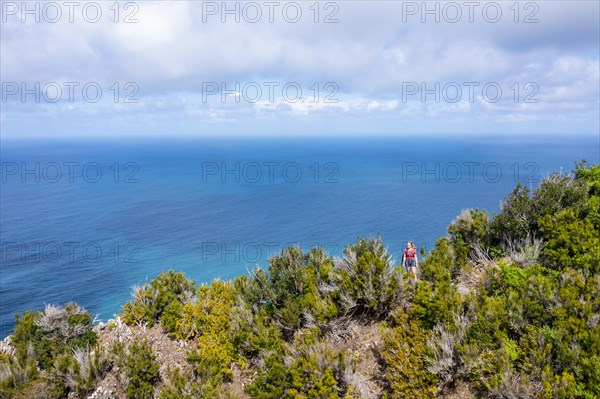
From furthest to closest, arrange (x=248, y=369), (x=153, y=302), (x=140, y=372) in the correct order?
1. (x=153, y=302)
2. (x=248, y=369)
3. (x=140, y=372)

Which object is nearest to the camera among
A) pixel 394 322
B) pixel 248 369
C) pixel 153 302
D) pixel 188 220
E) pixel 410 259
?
pixel 394 322

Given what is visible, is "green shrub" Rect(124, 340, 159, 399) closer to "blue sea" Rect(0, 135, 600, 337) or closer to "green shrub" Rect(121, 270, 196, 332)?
"green shrub" Rect(121, 270, 196, 332)

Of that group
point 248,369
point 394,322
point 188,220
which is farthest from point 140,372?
point 188,220

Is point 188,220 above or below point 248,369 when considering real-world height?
below

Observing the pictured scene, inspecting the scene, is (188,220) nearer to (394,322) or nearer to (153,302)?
(153,302)

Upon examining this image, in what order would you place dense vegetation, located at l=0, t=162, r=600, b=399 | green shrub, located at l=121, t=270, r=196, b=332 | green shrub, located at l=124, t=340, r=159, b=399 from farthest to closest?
green shrub, located at l=121, t=270, r=196, b=332, green shrub, located at l=124, t=340, r=159, b=399, dense vegetation, located at l=0, t=162, r=600, b=399

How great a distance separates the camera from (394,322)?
1392 cm

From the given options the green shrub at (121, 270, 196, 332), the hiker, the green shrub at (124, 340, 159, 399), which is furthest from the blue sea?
the green shrub at (124, 340, 159, 399)

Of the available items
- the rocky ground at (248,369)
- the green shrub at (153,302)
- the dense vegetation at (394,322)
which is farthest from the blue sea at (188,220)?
the green shrub at (153,302)

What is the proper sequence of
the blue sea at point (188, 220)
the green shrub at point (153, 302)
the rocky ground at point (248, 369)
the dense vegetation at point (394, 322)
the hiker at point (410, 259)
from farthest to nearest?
the blue sea at point (188, 220), the green shrub at point (153, 302), the hiker at point (410, 259), the rocky ground at point (248, 369), the dense vegetation at point (394, 322)

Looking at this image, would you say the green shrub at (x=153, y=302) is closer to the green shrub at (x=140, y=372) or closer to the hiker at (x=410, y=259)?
the green shrub at (x=140, y=372)

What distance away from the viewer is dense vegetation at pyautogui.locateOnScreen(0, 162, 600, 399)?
34.6 feet

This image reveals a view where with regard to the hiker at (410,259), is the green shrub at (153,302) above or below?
below

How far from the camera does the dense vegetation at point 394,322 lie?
1055 centimetres
